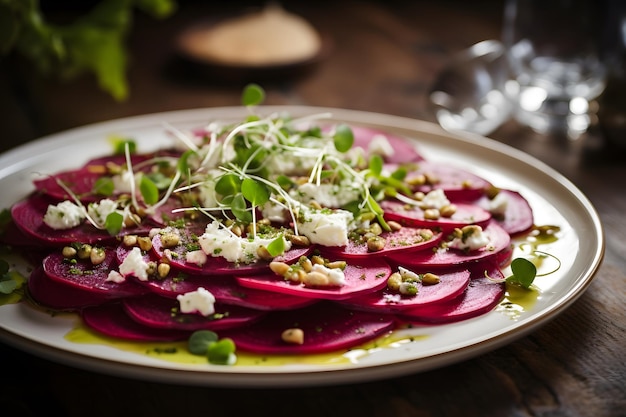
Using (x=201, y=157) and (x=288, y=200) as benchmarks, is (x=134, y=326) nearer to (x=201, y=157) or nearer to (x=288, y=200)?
(x=288, y=200)

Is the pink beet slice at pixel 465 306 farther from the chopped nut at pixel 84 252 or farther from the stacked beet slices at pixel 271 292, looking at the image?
the chopped nut at pixel 84 252

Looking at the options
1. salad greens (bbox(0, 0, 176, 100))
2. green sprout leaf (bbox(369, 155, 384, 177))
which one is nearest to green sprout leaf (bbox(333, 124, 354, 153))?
green sprout leaf (bbox(369, 155, 384, 177))

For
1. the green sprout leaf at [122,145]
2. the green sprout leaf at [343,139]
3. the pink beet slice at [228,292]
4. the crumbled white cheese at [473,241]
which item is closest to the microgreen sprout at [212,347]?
the pink beet slice at [228,292]

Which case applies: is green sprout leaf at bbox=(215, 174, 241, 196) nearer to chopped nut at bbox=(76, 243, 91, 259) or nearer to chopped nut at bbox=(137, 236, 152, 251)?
chopped nut at bbox=(137, 236, 152, 251)

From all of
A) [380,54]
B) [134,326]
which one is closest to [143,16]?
[380,54]

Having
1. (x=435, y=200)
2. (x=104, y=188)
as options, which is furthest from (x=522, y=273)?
(x=104, y=188)

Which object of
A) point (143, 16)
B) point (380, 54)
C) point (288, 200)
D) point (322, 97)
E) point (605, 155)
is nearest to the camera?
point (288, 200)
